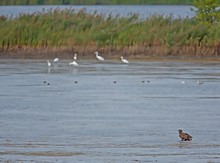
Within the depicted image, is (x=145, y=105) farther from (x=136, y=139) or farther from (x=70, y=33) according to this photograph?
(x=70, y=33)

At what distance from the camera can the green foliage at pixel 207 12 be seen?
40.5 meters

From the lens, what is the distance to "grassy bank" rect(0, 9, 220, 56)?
38000mm

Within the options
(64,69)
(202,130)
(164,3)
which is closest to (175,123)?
(202,130)

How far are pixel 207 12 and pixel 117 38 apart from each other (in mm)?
4607

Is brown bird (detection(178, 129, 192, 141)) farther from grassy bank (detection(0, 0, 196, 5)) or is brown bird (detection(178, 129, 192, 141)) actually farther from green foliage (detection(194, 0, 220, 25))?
grassy bank (detection(0, 0, 196, 5))

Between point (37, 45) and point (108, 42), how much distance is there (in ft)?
8.88

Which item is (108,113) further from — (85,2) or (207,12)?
(85,2)

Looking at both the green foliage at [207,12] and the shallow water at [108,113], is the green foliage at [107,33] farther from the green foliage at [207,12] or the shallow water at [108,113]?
the shallow water at [108,113]

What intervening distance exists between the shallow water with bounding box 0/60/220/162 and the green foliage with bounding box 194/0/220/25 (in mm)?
7190

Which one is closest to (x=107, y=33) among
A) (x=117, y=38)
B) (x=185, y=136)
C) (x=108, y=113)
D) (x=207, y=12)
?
(x=117, y=38)

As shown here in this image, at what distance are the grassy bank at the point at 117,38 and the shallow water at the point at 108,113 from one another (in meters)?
4.37

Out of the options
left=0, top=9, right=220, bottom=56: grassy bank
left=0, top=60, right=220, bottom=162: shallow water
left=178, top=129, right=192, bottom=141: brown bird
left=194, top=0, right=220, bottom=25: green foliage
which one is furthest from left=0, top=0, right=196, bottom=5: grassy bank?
left=178, top=129, right=192, bottom=141: brown bird

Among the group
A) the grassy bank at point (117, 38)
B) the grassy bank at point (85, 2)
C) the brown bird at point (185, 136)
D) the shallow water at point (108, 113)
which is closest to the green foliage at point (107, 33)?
the grassy bank at point (117, 38)

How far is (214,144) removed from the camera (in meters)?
16.0
